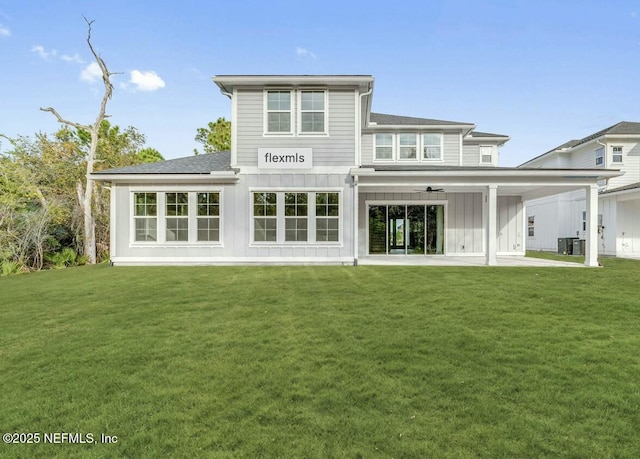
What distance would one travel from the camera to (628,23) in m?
16.4

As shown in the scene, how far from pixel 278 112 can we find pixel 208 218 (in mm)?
4491

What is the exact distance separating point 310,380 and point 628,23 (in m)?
23.1

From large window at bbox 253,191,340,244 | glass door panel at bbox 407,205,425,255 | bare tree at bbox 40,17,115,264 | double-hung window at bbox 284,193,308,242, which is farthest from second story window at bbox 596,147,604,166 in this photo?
bare tree at bbox 40,17,115,264

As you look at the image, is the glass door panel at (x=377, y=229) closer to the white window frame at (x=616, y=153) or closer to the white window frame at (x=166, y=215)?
the white window frame at (x=166, y=215)

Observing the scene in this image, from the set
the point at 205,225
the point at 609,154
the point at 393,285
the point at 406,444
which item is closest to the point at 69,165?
the point at 205,225

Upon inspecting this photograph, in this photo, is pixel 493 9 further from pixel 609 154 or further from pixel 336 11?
pixel 609 154

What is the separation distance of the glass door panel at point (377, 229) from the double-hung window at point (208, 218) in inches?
263

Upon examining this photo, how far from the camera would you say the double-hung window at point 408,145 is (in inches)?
610

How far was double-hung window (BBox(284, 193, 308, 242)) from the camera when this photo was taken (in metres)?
11.9

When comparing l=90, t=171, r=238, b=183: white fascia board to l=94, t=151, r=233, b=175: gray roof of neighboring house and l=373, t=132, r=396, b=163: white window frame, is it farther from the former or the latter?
l=373, t=132, r=396, b=163: white window frame

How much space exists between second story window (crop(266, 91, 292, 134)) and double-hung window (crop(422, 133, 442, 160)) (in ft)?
22.8

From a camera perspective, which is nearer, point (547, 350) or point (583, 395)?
point (583, 395)

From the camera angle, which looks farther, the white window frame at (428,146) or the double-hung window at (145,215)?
the white window frame at (428,146)

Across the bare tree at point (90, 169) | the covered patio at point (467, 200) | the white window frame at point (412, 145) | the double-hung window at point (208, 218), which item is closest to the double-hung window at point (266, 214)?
the double-hung window at point (208, 218)
